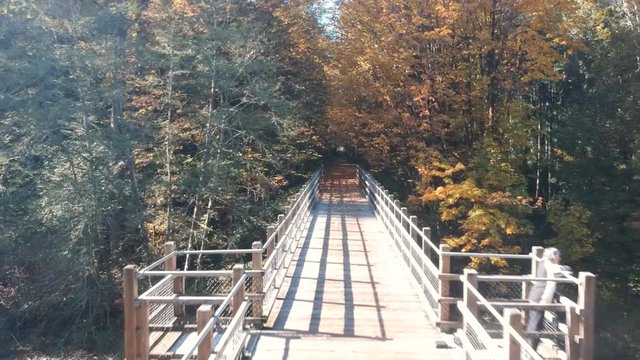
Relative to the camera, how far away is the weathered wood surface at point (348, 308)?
28.7 feet

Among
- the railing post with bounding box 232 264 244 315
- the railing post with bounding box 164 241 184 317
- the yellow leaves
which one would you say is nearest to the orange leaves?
the yellow leaves

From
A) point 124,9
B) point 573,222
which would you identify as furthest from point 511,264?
point 124,9

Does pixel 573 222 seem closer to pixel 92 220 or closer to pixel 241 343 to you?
pixel 92 220

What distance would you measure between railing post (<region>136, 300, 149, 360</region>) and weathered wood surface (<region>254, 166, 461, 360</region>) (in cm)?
140

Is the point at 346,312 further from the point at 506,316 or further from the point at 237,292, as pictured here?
the point at 506,316

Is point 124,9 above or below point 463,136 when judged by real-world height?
above

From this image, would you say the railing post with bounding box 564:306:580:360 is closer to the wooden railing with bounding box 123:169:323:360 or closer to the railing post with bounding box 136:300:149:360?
the wooden railing with bounding box 123:169:323:360

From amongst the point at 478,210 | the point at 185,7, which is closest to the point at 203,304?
the point at 478,210

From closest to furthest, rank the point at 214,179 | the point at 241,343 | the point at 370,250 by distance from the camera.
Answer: the point at 241,343 < the point at 370,250 < the point at 214,179

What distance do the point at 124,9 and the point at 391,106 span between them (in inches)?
432

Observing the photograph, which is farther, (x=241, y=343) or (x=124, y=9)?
(x=124, y=9)

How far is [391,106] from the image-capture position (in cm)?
2538

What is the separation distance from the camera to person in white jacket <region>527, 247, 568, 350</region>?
328 inches

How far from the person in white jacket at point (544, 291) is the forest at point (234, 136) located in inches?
495
